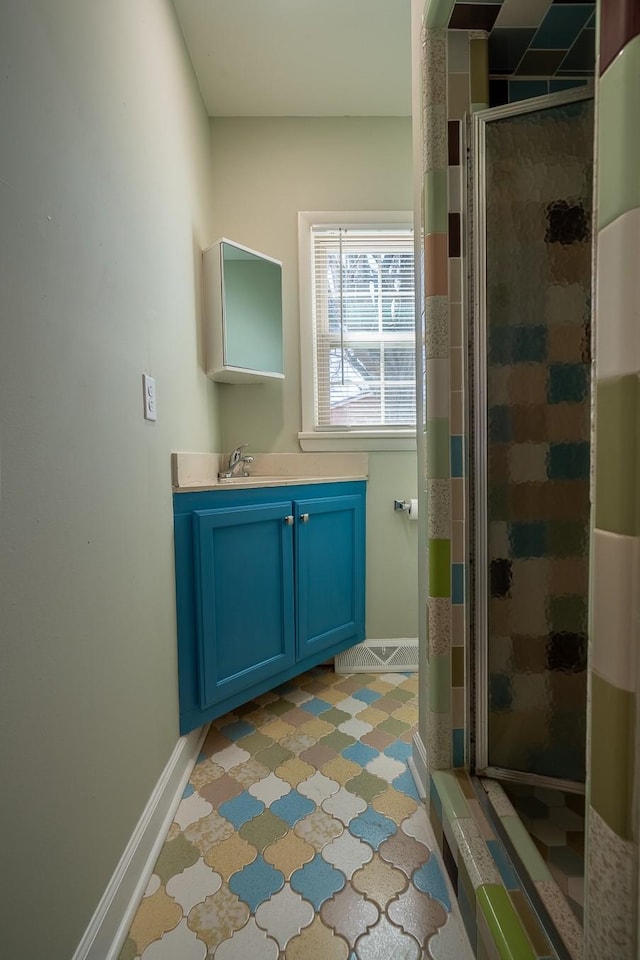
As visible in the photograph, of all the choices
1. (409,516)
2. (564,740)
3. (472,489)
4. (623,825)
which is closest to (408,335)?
(409,516)

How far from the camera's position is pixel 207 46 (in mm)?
1633

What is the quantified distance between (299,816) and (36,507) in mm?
1070

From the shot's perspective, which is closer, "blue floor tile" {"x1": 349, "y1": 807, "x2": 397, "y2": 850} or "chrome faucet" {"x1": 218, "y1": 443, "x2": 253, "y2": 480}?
"blue floor tile" {"x1": 349, "y1": 807, "x2": 397, "y2": 850}

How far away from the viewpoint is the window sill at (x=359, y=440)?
81.6 inches

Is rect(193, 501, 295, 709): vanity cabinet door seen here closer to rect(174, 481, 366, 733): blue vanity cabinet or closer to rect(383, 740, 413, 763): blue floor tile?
rect(174, 481, 366, 733): blue vanity cabinet

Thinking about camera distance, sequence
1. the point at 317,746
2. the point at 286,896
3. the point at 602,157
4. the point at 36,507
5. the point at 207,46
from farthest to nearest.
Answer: the point at 207,46, the point at 317,746, the point at 286,896, the point at 36,507, the point at 602,157

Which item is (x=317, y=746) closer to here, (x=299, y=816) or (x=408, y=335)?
(x=299, y=816)

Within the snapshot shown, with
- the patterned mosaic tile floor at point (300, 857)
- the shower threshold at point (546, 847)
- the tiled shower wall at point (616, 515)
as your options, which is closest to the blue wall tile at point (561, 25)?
the tiled shower wall at point (616, 515)

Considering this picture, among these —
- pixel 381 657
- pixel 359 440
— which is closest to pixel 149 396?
pixel 359 440

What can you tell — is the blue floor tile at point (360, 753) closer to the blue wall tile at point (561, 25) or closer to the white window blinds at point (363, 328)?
the white window blinds at point (363, 328)

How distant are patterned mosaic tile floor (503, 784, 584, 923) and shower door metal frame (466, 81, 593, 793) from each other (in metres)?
0.03

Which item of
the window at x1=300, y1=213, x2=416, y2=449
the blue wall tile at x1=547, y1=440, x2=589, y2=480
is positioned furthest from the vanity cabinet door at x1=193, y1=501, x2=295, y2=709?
the blue wall tile at x1=547, y1=440, x2=589, y2=480

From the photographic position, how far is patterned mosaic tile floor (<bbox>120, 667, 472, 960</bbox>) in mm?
874

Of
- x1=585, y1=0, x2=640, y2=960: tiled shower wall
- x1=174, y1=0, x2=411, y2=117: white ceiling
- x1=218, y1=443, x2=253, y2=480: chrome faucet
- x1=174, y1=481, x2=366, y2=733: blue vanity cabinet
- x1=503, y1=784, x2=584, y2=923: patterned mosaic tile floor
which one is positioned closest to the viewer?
x1=585, y1=0, x2=640, y2=960: tiled shower wall
